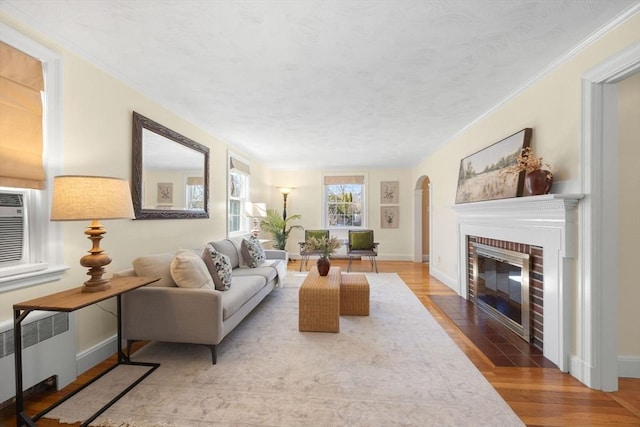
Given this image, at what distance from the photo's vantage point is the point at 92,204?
5.57 ft

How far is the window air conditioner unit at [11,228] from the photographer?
168 centimetres

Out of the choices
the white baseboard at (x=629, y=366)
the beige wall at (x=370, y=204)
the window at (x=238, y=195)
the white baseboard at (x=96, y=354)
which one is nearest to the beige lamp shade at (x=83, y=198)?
the white baseboard at (x=96, y=354)

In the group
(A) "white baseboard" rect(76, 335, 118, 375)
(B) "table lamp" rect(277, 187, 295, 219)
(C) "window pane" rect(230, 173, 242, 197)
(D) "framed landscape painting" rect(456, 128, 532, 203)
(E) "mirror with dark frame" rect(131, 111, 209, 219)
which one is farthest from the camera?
(B) "table lamp" rect(277, 187, 295, 219)

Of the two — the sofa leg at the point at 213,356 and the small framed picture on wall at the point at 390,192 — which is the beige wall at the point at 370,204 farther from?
the sofa leg at the point at 213,356

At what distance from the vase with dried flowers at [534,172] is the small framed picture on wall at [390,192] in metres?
4.47

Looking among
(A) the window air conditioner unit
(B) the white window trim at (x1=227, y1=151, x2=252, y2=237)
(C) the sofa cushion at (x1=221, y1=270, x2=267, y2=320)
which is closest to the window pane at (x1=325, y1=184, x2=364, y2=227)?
(B) the white window trim at (x1=227, y1=151, x2=252, y2=237)

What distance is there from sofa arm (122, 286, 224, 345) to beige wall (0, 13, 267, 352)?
0.32 meters

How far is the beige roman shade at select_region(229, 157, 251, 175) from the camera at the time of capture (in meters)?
4.57

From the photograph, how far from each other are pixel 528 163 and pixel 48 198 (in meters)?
3.67

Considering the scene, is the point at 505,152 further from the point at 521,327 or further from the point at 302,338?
the point at 302,338

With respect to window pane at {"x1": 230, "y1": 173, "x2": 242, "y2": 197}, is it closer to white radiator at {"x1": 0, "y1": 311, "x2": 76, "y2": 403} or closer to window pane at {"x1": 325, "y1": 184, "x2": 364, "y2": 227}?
window pane at {"x1": 325, "y1": 184, "x2": 364, "y2": 227}

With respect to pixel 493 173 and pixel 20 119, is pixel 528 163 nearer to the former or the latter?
pixel 493 173

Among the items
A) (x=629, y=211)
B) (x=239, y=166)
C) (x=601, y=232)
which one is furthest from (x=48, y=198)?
(x=629, y=211)

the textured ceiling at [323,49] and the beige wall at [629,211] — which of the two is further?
the beige wall at [629,211]
